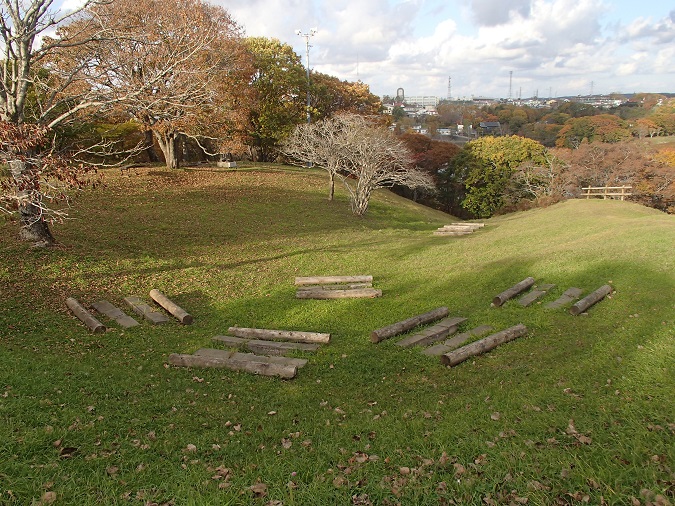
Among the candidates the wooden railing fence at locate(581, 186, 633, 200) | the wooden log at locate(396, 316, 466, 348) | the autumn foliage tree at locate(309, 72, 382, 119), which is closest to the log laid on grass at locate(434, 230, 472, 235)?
the wooden log at locate(396, 316, 466, 348)

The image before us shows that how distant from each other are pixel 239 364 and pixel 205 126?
65.5 feet

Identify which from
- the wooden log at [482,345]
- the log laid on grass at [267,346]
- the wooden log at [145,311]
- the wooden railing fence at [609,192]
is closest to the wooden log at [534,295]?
the wooden log at [482,345]

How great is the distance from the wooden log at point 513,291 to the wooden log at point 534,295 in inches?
8.3

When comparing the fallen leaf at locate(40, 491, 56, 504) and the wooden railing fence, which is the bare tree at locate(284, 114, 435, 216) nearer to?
the wooden railing fence

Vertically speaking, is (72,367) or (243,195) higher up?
(243,195)

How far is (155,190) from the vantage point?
22.2m

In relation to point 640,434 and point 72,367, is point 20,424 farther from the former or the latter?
point 640,434

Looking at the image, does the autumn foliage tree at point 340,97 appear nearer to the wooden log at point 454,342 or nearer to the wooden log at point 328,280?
the wooden log at point 328,280

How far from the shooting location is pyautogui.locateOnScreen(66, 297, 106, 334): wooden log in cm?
904

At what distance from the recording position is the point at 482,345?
316 inches

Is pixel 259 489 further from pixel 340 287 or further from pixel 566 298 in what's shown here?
pixel 566 298

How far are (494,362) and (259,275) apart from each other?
796cm

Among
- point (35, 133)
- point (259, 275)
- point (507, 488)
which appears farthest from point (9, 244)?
point (507, 488)

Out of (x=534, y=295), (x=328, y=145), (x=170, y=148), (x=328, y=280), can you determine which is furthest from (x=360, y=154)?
(x=534, y=295)
